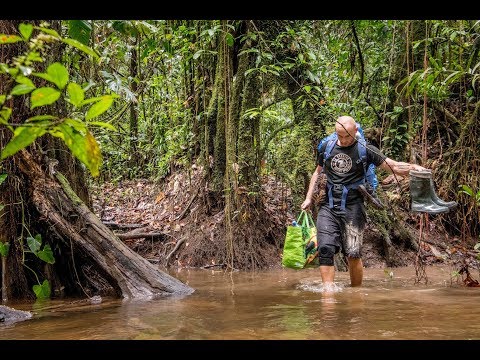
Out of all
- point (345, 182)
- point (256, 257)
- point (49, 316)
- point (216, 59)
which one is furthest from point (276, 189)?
point (49, 316)

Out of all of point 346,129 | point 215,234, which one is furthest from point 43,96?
point 215,234

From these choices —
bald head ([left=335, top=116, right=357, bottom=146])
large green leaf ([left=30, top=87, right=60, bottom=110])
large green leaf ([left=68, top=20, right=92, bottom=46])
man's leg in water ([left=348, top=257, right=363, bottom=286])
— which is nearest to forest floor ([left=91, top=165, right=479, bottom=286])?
man's leg in water ([left=348, top=257, right=363, bottom=286])

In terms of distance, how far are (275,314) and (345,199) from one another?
237 centimetres

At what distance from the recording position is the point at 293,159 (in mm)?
8852

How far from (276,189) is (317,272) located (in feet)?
7.04

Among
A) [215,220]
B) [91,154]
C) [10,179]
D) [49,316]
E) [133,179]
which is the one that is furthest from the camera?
[133,179]

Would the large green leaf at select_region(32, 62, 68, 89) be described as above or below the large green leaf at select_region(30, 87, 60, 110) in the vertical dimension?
above

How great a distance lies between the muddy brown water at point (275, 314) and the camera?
3.66m

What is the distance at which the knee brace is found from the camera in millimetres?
6195

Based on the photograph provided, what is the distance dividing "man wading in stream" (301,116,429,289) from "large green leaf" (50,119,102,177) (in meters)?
4.65

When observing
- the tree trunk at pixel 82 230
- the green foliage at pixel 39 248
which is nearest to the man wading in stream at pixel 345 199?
the tree trunk at pixel 82 230

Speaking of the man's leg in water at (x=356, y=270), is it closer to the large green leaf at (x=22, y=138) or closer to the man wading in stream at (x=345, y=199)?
the man wading in stream at (x=345, y=199)

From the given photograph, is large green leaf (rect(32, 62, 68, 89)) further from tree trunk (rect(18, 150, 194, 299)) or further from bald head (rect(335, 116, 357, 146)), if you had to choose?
bald head (rect(335, 116, 357, 146))
